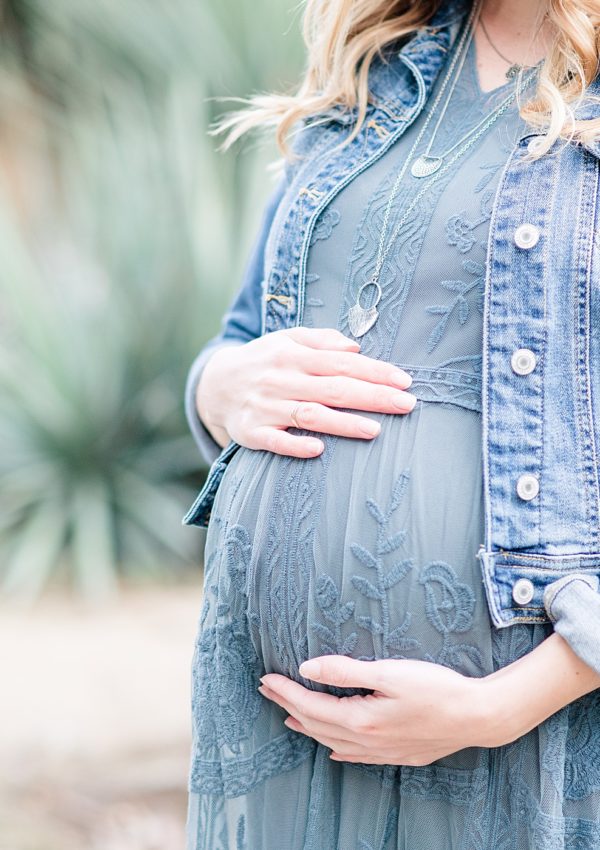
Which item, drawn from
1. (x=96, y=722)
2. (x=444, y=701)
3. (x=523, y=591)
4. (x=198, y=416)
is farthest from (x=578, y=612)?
(x=96, y=722)

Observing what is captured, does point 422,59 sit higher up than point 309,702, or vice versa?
point 422,59

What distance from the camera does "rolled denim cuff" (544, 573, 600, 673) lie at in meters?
1.03

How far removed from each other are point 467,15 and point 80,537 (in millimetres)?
2879

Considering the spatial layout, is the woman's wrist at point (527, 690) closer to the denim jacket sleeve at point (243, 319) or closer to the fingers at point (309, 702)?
the fingers at point (309, 702)

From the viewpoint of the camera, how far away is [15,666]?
3297 mm

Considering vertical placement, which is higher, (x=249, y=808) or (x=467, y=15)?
(x=467, y=15)

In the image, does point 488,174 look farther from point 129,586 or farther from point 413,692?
point 129,586

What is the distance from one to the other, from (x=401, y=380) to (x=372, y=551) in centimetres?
22

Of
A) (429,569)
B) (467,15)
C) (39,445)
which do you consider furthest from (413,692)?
(39,445)

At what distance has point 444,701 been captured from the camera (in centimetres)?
105

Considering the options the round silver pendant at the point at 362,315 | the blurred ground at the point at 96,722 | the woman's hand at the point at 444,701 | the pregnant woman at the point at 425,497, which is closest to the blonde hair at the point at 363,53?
the pregnant woman at the point at 425,497

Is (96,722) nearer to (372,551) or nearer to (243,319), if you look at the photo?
(243,319)

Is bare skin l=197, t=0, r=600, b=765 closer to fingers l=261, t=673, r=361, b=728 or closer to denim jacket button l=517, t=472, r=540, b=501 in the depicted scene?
fingers l=261, t=673, r=361, b=728

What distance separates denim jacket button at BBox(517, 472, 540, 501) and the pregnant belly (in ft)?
0.17
